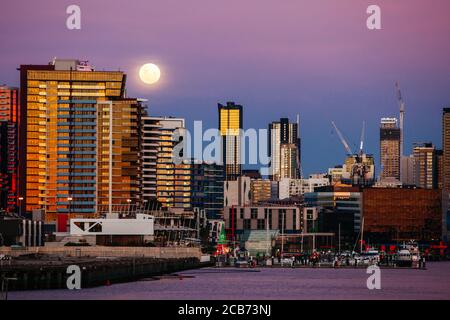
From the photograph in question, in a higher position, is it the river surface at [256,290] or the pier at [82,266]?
the pier at [82,266]

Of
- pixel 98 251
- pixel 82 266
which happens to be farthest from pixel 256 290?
pixel 98 251

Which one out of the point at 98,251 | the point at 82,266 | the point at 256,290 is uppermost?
the point at 82,266

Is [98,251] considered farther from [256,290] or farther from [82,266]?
[256,290]

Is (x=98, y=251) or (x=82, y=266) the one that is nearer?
(x=82, y=266)

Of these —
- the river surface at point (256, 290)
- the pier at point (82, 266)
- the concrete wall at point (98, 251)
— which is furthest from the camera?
the concrete wall at point (98, 251)

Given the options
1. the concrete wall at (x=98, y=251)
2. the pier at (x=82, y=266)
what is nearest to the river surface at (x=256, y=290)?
the pier at (x=82, y=266)

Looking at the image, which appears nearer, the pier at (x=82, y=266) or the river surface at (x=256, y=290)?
the river surface at (x=256, y=290)

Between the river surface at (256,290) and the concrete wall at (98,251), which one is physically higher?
the concrete wall at (98,251)

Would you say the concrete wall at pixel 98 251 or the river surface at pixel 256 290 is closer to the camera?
the river surface at pixel 256 290

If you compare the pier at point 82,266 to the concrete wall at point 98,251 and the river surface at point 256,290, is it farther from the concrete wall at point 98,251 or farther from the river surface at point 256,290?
the river surface at point 256,290

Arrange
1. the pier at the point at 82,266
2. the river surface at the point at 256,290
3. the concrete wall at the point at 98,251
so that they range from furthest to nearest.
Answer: the concrete wall at the point at 98,251 < the pier at the point at 82,266 < the river surface at the point at 256,290

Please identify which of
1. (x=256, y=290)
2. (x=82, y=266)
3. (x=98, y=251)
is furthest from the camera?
(x=98, y=251)
